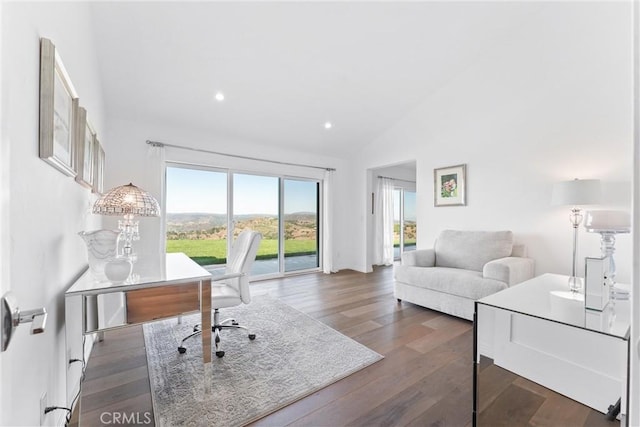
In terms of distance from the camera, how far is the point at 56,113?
4.18ft

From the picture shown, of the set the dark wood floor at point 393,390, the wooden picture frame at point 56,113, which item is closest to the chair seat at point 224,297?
the dark wood floor at point 393,390

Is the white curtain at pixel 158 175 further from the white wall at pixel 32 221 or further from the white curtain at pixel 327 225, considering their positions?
the white curtain at pixel 327 225

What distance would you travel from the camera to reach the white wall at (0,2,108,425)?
86cm

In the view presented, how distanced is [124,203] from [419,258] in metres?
3.20

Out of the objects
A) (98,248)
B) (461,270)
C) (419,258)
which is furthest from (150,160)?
(461,270)

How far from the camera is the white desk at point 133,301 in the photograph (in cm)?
134

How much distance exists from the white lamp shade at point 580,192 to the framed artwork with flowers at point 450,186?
4.16 feet

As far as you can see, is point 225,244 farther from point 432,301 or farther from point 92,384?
point 432,301

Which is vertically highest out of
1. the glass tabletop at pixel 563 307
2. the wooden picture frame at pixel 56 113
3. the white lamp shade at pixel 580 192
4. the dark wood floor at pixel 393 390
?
the wooden picture frame at pixel 56 113

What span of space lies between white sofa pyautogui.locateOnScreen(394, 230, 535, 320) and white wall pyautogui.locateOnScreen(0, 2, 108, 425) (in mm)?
3161

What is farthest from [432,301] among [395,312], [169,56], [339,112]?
[169,56]

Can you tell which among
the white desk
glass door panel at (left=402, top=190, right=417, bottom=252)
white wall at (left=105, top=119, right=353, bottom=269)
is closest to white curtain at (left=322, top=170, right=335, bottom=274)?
white wall at (left=105, top=119, right=353, bottom=269)

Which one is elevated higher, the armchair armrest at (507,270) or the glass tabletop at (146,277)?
the glass tabletop at (146,277)

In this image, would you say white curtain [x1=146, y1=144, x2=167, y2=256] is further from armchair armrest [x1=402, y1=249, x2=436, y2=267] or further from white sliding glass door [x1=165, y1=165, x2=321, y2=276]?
armchair armrest [x1=402, y1=249, x2=436, y2=267]
